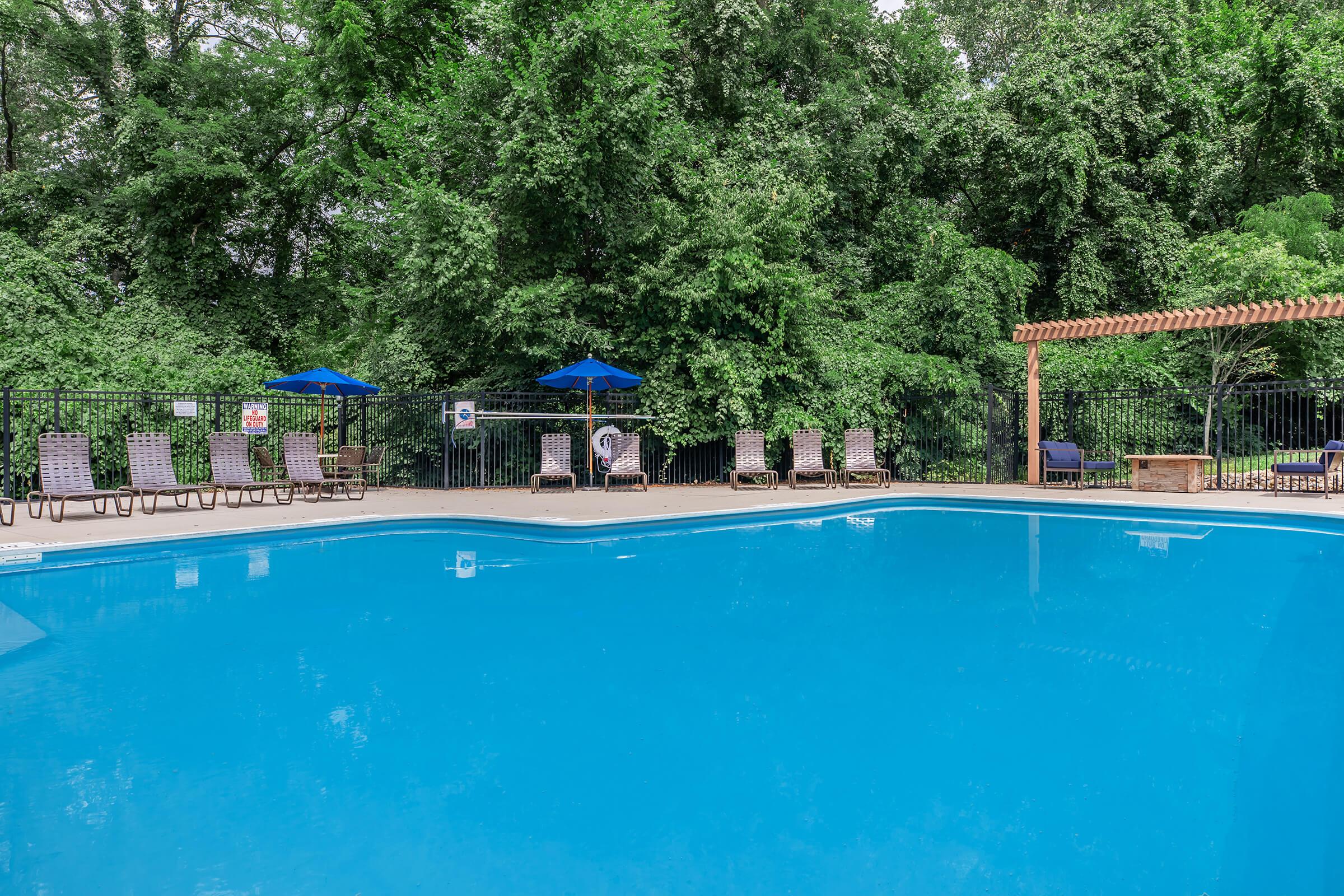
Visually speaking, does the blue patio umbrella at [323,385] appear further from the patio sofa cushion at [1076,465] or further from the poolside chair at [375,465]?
the patio sofa cushion at [1076,465]

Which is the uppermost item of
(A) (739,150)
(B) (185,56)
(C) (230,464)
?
(B) (185,56)

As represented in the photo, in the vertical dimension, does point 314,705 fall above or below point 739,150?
below

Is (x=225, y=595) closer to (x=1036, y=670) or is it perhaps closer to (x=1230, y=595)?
(x=1036, y=670)

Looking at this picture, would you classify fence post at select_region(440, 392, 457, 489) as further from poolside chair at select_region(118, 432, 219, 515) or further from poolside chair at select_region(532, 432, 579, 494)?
poolside chair at select_region(118, 432, 219, 515)

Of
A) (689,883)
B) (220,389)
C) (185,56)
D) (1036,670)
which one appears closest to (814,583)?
(1036,670)

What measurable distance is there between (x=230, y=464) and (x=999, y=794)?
1088cm

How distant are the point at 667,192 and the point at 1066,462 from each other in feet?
29.7

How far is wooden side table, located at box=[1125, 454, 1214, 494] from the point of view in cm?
1252

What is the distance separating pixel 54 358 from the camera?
46.2 ft

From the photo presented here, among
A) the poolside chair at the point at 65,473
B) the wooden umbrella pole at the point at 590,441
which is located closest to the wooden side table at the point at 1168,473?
the wooden umbrella pole at the point at 590,441

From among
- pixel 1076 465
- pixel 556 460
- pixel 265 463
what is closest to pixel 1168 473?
pixel 1076 465

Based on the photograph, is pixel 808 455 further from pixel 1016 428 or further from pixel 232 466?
pixel 232 466

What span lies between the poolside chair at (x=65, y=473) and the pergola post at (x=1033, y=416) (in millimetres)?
13504

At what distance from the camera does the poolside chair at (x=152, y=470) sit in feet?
32.0
